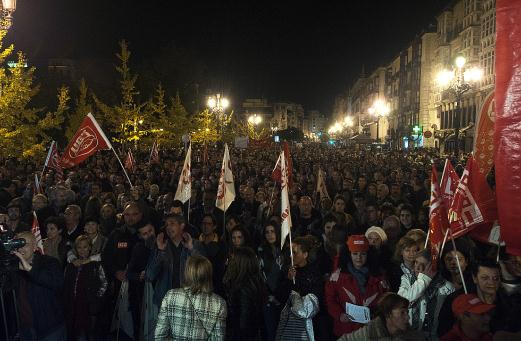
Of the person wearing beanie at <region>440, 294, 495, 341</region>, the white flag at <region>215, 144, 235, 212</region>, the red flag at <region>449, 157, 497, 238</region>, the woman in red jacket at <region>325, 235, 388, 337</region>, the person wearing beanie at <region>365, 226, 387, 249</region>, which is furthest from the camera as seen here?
the white flag at <region>215, 144, 235, 212</region>

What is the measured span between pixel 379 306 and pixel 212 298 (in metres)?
1.32

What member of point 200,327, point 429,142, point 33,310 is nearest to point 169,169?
point 33,310

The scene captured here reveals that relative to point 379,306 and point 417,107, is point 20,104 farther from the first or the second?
point 417,107

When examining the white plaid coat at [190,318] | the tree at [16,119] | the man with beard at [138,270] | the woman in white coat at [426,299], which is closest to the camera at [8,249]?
the white plaid coat at [190,318]

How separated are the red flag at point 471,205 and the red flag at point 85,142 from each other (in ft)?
24.0

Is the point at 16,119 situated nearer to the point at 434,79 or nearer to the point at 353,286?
the point at 353,286

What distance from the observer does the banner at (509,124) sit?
2385 mm

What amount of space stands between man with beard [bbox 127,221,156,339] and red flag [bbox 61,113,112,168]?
4.63 meters

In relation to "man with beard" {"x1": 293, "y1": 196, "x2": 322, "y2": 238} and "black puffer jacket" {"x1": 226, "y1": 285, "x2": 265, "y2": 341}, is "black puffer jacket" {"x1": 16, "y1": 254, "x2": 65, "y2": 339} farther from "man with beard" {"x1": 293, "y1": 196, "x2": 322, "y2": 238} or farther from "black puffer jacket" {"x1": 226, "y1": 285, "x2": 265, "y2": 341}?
"man with beard" {"x1": 293, "y1": 196, "x2": 322, "y2": 238}

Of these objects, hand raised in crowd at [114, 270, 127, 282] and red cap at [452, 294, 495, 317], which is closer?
red cap at [452, 294, 495, 317]

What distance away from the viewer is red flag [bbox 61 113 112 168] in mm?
10648

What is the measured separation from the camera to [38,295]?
5.12 metres

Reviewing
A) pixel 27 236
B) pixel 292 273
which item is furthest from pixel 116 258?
pixel 292 273

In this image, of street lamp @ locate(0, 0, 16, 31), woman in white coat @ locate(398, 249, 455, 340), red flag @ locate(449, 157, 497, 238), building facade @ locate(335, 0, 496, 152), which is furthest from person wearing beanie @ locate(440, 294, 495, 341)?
building facade @ locate(335, 0, 496, 152)
